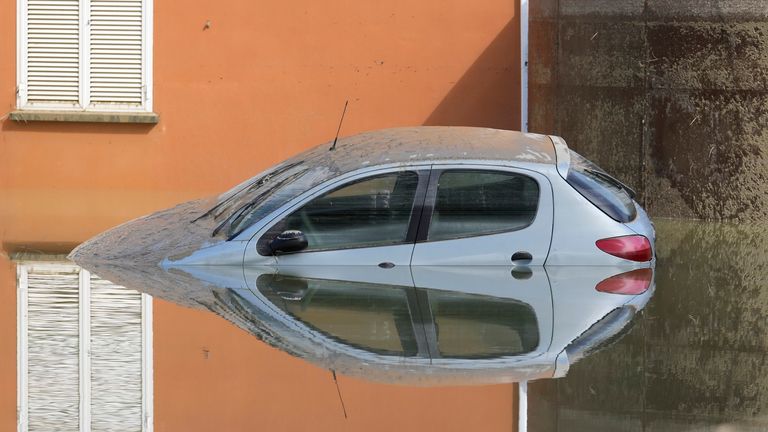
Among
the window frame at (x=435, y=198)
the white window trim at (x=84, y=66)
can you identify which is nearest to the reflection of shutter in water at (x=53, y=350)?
the window frame at (x=435, y=198)

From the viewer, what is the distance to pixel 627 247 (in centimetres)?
859

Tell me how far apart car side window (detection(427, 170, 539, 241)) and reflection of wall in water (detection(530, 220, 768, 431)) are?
1.04 m

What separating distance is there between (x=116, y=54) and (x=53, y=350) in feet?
28.4

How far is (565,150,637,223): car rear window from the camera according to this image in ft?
28.2

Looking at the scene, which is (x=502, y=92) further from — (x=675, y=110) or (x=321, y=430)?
(x=321, y=430)

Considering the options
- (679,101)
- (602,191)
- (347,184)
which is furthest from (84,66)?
(602,191)

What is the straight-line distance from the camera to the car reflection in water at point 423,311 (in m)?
6.37

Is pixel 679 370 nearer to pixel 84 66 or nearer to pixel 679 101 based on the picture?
pixel 679 101

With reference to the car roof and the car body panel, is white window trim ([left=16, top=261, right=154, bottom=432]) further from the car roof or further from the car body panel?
the car body panel

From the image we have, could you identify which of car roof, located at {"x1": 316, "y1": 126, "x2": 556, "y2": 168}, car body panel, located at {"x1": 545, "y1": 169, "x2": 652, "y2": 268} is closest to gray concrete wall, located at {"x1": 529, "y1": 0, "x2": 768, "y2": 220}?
car roof, located at {"x1": 316, "y1": 126, "x2": 556, "y2": 168}

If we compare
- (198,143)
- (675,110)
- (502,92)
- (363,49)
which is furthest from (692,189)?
(198,143)

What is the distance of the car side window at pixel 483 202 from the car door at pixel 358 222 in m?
0.15

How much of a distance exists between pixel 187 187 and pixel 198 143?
527 millimetres

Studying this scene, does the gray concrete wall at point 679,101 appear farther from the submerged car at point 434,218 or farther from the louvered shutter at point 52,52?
the louvered shutter at point 52,52
